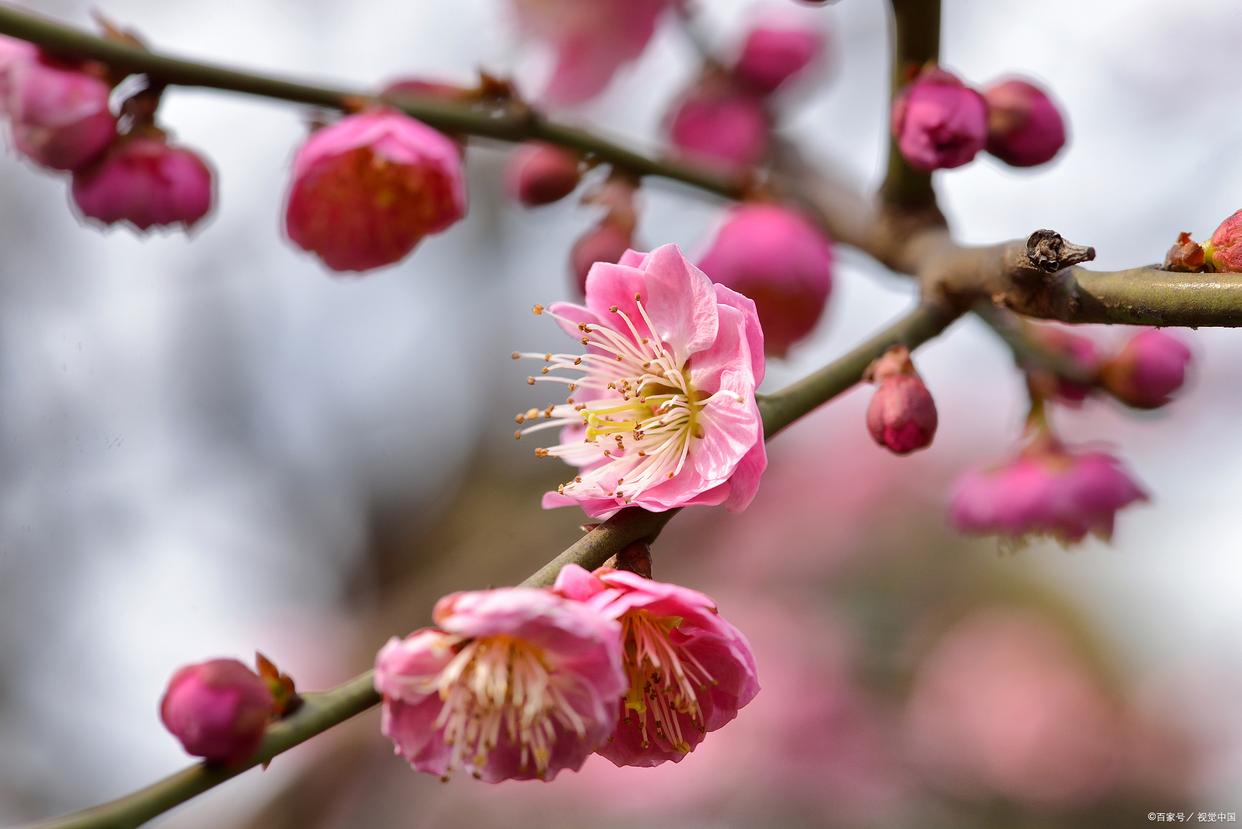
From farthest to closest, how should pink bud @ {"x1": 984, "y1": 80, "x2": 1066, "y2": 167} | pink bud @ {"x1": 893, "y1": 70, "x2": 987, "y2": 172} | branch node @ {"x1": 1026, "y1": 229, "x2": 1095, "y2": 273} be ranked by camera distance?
1. pink bud @ {"x1": 984, "y1": 80, "x2": 1066, "y2": 167}
2. pink bud @ {"x1": 893, "y1": 70, "x2": 987, "y2": 172}
3. branch node @ {"x1": 1026, "y1": 229, "x2": 1095, "y2": 273}

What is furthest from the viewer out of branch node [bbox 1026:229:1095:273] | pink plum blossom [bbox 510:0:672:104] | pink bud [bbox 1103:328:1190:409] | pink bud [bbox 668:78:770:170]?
pink plum blossom [bbox 510:0:672:104]

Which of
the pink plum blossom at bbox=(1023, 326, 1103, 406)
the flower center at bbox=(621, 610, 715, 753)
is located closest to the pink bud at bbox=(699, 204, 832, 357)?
the pink plum blossom at bbox=(1023, 326, 1103, 406)

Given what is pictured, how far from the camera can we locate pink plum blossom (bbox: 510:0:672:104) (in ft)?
8.31

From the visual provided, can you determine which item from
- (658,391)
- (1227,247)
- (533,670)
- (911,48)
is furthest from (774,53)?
(533,670)

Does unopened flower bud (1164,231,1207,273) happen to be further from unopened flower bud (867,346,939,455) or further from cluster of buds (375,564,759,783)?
cluster of buds (375,564,759,783)

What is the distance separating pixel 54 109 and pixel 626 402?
0.78 m

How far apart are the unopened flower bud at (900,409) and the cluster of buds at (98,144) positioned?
924 millimetres

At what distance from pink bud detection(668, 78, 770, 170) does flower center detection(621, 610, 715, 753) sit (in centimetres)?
113

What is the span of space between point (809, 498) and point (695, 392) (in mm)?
2403

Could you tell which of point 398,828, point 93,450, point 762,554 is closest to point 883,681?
point 762,554

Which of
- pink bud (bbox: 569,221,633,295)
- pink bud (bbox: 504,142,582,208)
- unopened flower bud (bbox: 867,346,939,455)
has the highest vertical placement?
pink bud (bbox: 504,142,582,208)

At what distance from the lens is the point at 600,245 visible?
1748mm

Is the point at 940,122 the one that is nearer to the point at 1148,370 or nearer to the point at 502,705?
the point at 1148,370

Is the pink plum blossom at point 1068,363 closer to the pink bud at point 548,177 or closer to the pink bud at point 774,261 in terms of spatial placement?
the pink bud at point 774,261
